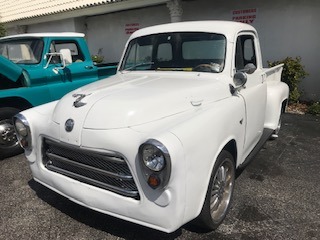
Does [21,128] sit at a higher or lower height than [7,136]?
higher

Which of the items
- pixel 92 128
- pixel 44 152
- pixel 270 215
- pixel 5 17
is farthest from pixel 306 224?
pixel 5 17

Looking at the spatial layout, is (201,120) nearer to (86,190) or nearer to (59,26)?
(86,190)

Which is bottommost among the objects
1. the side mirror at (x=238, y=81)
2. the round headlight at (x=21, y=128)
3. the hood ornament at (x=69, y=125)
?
the round headlight at (x=21, y=128)

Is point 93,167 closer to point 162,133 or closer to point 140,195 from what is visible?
point 140,195

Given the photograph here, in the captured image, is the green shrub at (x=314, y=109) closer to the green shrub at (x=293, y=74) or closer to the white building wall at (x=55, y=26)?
the green shrub at (x=293, y=74)

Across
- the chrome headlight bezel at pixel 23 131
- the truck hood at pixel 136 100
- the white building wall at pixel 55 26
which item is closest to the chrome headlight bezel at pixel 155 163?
the truck hood at pixel 136 100

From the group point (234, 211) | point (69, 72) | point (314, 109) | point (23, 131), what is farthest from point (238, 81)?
point (314, 109)

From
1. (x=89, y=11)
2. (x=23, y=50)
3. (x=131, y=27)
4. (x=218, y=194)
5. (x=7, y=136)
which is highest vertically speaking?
(x=89, y=11)

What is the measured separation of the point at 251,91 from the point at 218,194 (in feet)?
4.34

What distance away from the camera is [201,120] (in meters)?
2.43

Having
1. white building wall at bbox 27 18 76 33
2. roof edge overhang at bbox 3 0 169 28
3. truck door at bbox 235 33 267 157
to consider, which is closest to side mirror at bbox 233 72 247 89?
truck door at bbox 235 33 267 157

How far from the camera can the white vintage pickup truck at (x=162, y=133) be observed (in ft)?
7.00

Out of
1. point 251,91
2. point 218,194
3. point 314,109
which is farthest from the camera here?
point 314,109

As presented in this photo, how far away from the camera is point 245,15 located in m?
8.32
